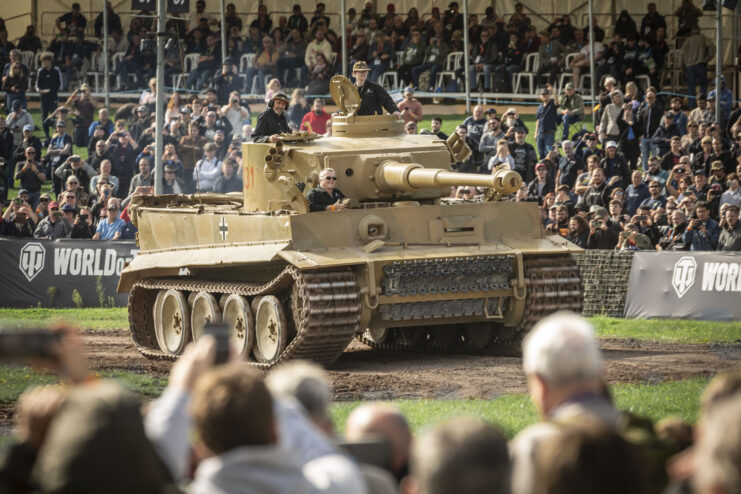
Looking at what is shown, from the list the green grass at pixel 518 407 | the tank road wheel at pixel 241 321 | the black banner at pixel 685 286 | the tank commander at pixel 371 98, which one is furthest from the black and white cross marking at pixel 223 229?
the black banner at pixel 685 286

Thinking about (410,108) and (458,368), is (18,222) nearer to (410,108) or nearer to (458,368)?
(410,108)

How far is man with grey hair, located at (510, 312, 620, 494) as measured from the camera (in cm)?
521

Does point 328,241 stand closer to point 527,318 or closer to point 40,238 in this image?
point 527,318

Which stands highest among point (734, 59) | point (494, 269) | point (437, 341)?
point (734, 59)

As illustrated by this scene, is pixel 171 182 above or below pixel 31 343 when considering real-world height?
below

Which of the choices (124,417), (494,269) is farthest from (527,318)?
(124,417)

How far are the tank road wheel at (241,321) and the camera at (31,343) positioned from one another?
12.1m

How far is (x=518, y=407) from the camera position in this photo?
1287cm

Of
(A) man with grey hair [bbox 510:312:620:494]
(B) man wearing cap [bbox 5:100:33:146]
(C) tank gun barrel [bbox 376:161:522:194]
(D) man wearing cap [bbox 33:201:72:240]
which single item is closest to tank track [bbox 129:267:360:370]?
(C) tank gun barrel [bbox 376:161:522:194]

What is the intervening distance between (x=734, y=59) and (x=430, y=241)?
18.5m

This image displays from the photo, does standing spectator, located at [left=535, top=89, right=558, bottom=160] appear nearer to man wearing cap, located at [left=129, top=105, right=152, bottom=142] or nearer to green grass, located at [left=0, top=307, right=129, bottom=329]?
man wearing cap, located at [left=129, top=105, right=152, bottom=142]

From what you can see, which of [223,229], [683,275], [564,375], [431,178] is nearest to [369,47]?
[683,275]

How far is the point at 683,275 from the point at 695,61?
41.7ft

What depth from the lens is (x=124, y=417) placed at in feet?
14.8
